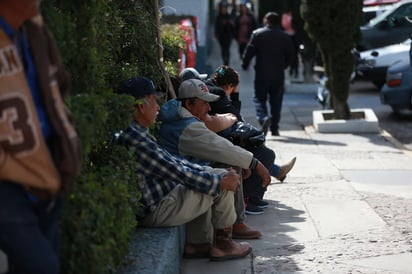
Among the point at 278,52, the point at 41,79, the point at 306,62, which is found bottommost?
the point at 306,62

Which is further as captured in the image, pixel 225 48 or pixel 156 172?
pixel 225 48

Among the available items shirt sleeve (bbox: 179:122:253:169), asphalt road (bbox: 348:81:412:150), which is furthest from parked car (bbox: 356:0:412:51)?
shirt sleeve (bbox: 179:122:253:169)

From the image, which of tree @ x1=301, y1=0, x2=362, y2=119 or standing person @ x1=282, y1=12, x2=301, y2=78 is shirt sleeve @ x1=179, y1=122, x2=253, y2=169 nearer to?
tree @ x1=301, y1=0, x2=362, y2=119

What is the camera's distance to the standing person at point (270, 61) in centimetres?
1357

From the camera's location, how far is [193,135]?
6.53 metres

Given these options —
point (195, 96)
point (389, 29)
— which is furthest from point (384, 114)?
point (195, 96)

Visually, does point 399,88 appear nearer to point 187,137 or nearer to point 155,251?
point 187,137

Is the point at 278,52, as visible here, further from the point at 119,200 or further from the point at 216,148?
Answer: the point at 119,200

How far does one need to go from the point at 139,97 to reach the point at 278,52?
8.02 meters

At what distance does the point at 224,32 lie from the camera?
83.3ft

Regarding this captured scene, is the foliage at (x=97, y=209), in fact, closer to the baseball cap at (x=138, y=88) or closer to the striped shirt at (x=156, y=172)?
the striped shirt at (x=156, y=172)

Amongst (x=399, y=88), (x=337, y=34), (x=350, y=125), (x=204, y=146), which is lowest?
(x=350, y=125)

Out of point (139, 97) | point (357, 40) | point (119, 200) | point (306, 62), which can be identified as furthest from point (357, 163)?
point (306, 62)

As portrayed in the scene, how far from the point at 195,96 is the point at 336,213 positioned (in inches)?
78.9
